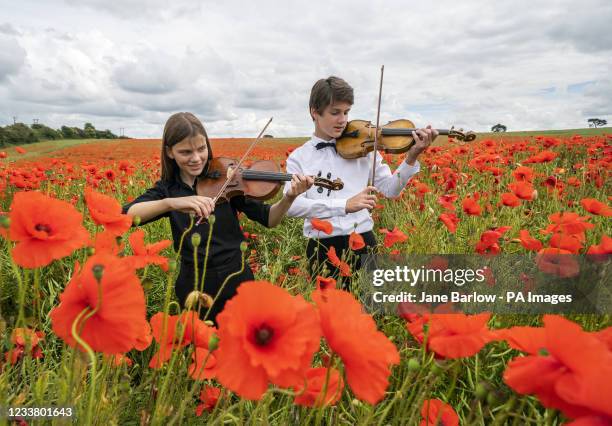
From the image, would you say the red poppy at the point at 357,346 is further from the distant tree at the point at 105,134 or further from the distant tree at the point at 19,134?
the distant tree at the point at 105,134

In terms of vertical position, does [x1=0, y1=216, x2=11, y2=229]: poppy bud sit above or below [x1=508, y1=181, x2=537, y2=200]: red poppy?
above

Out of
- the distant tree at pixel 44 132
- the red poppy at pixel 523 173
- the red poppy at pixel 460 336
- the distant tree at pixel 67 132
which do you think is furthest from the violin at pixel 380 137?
the distant tree at pixel 67 132

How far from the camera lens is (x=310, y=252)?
112 inches

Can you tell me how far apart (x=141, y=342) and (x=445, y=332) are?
630 millimetres

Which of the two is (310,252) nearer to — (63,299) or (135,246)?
(135,246)

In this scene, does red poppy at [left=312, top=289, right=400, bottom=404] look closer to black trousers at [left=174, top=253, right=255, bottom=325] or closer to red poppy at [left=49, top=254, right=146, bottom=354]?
red poppy at [left=49, top=254, right=146, bottom=354]

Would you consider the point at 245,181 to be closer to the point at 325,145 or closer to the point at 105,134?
the point at 325,145

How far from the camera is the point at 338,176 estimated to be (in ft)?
8.91

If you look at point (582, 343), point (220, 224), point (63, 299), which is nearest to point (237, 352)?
point (63, 299)

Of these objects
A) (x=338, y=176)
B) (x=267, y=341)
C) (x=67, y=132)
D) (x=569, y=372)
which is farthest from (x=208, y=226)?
(x=67, y=132)

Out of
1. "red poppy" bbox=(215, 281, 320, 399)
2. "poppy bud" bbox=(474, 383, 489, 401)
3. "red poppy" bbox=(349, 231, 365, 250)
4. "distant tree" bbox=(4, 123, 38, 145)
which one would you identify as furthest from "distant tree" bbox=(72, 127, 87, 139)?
"poppy bud" bbox=(474, 383, 489, 401)

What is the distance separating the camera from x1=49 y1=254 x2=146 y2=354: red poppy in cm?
60

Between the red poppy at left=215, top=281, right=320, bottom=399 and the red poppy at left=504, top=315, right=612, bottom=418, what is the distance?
0.26 metres

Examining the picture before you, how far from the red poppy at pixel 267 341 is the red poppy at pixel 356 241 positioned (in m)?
1.17
